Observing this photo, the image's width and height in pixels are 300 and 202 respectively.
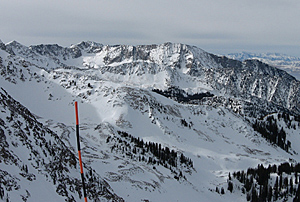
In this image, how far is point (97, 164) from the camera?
5250 centimetres

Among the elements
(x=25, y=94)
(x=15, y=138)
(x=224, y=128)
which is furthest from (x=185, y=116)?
(x=15, y=138)

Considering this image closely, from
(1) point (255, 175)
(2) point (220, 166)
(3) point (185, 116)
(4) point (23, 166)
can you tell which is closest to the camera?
(4) point (23, 166)

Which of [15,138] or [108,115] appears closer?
[15,138]

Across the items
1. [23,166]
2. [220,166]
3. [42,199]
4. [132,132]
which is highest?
[23,166]

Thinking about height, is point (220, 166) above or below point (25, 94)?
below

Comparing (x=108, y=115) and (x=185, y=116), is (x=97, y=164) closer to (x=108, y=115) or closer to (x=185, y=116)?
(x=108, y=115)

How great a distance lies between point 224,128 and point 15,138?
147515 millimetres

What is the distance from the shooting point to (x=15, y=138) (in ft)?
80.8

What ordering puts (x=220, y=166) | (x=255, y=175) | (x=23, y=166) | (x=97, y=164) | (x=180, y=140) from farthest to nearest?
(x=180, y=140), (x=220, y=166), (x=255, y=175), (x=97, y=164), (x=23, y=166)

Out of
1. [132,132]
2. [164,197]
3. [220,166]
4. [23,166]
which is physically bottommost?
[220,166]

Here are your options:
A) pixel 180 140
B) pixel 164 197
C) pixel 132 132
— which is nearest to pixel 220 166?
pixel 180 140

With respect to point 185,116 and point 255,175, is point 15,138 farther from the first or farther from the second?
point 185,116

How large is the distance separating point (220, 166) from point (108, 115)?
64.8m

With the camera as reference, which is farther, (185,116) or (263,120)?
(263,120)
